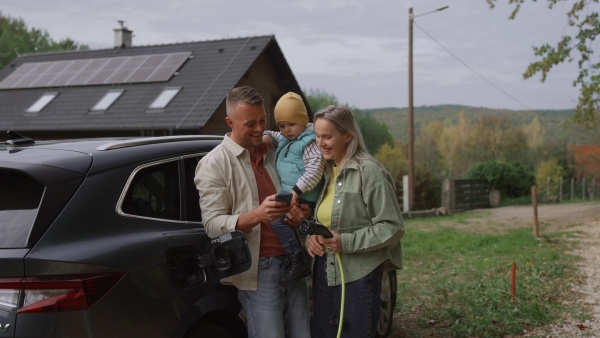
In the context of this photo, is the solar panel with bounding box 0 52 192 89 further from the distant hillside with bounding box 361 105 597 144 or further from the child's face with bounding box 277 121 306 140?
the distant hillside with bounding box 361 105 597 144

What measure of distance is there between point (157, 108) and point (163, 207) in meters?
22.3

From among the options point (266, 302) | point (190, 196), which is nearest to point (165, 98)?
point (190, 196)

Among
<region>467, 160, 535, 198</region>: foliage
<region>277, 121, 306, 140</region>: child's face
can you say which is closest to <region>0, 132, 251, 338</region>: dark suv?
<region>277, 121, 306, 140</region>: child's face

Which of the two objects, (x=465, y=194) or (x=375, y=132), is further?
(x=375, y=132)

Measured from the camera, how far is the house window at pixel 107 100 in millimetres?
26361

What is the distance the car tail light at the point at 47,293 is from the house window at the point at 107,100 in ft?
81.1

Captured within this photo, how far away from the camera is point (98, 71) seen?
28938mm

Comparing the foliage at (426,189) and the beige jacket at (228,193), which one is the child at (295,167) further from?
the foliage at (426,189)

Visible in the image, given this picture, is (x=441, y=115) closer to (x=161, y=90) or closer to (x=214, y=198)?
(x=161, y=90)

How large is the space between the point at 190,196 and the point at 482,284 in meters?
5.87

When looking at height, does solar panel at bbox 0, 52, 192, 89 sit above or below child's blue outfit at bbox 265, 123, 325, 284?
above

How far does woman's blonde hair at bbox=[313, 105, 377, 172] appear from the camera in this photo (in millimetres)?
3322

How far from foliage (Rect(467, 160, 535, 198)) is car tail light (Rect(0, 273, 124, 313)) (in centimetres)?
3348

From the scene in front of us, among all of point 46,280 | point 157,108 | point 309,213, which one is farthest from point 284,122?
point 157,108
